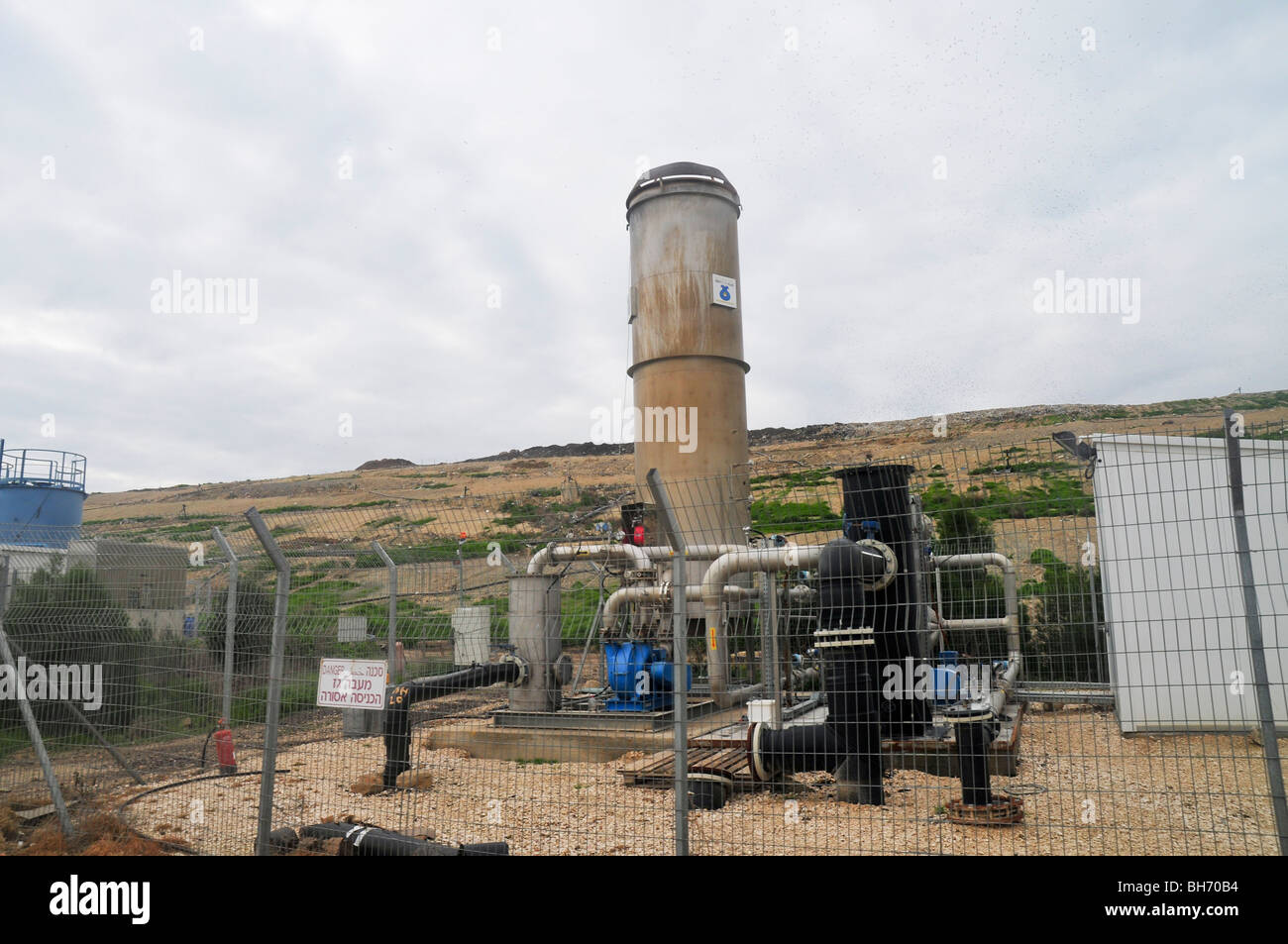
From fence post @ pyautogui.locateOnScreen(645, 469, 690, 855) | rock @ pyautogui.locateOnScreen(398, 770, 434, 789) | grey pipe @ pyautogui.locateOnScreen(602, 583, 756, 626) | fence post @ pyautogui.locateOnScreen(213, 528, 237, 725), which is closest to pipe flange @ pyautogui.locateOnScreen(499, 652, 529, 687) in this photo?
grey pipe @ pyautogui.locateOnScreen(602, 583, 756, 626)

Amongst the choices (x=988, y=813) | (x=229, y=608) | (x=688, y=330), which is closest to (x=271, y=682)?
(x=229, y=608)

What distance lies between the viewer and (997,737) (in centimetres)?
786

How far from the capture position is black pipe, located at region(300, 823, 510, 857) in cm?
510

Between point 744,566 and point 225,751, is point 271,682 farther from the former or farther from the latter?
point 744,566

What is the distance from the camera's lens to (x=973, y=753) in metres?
6.07

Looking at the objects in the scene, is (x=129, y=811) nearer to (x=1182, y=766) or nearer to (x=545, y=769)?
(x=545, y=769)

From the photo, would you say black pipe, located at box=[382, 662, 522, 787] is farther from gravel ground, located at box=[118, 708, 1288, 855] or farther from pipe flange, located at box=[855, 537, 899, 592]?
pipe flange, located at box=[855, 537, 899, 592]

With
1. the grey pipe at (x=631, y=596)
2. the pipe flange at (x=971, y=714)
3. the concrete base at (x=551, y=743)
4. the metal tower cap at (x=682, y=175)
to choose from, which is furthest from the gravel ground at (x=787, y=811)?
the metal tower cap at (x=682, y=175)

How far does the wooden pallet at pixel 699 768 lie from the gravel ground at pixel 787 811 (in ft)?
0.47

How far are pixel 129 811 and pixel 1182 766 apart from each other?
31.1ft

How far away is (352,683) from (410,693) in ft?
10.7

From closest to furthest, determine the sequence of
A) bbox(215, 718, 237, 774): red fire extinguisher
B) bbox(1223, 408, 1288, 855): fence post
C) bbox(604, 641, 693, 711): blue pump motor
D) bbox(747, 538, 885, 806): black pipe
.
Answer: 1. bbox(1223, 408, 1288, 855): fence post
2. bbox(747, 538, 885, 806): black pipe
3. bbox(215, 718, 237, 774): red fire extinguisher
4. bbox(604, 641, 693, 711): blue pump motor

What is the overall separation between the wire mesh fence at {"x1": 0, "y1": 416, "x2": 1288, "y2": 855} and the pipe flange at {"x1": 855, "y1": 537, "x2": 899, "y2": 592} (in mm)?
24

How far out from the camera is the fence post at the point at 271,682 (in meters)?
5.31
